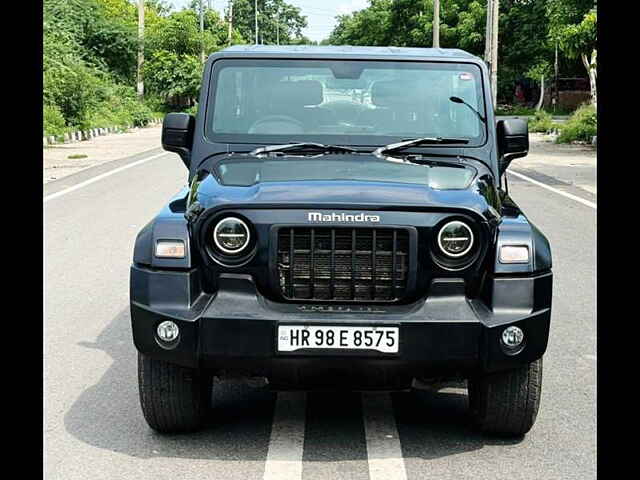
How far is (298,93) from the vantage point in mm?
6184

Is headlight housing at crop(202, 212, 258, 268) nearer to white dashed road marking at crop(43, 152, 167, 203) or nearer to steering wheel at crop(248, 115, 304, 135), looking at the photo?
steering wheel at crop(248, 115, 304, 135)

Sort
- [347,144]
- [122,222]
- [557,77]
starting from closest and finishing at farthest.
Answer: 1. [347,144]
2. [122,222]
3. [557,77]

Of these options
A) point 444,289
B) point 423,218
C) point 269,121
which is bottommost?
point 444,289

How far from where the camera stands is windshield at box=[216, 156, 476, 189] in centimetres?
513

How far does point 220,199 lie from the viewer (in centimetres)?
489

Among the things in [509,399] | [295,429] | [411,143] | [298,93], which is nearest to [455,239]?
[509,399]

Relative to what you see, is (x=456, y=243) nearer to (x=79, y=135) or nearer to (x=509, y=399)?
(x=509, y=399)

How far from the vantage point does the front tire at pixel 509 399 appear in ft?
16.4

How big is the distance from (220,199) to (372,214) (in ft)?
2.15

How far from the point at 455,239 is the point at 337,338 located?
67cm

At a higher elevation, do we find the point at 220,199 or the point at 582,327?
the point at 220,199
